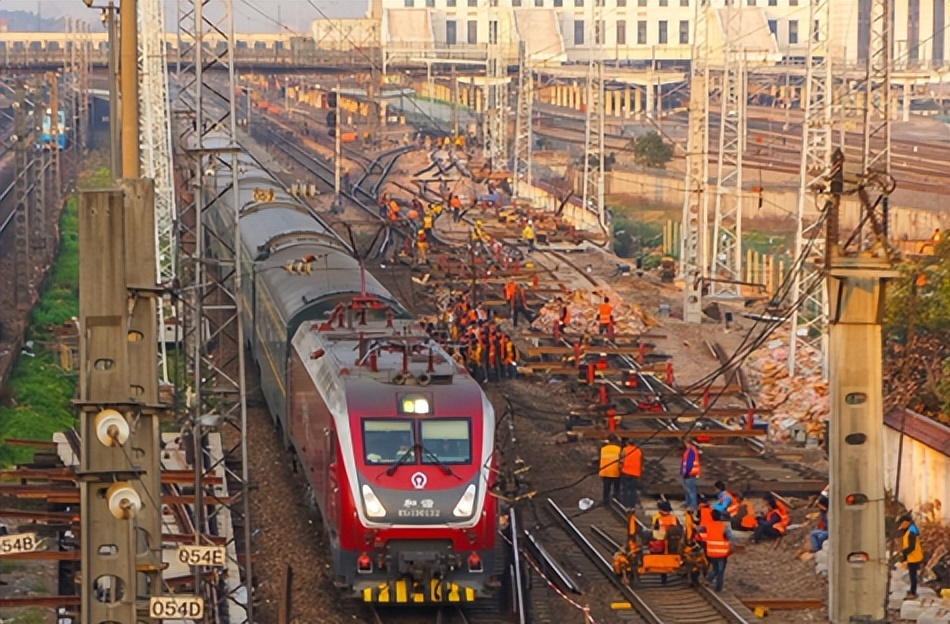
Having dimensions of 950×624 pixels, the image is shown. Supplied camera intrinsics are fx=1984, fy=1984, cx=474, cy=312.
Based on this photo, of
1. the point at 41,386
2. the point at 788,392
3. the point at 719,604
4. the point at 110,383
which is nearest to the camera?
the point at 110,383

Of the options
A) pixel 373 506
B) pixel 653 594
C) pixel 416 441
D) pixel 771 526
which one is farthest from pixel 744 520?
pixel 373 506

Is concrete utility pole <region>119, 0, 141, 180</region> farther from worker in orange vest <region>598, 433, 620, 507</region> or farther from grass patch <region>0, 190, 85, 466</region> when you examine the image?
grass patch <region>0, 190, 85, 466</region>

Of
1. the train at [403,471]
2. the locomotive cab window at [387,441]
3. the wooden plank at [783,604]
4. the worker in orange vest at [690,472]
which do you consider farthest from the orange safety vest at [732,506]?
the locomotive cab window at [387,441]

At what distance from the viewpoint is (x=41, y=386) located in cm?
3469

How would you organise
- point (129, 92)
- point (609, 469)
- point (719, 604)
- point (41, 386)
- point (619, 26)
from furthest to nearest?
point (619, 26), point (41, 386), point (609, 469), point (719, 604), point (129, 92)

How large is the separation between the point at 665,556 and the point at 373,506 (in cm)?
355

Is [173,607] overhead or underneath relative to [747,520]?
overhead

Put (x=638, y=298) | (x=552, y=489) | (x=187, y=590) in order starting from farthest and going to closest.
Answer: (x=638, y=298) → (x=552, y=489) → (x=187, y=590)

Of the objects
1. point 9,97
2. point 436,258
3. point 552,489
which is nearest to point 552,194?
point 436,258

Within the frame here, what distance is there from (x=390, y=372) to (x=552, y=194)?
47852 millimetres

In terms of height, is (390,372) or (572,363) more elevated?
(390,372)

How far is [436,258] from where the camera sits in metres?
48.2

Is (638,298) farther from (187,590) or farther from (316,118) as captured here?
(316,118)

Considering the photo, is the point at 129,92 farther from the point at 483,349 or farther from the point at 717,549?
the point at 483,349
